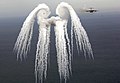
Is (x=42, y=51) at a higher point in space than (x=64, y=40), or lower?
lower

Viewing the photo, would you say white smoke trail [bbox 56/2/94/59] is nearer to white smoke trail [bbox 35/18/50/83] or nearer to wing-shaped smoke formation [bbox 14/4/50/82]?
wing-shaped smoke formation [bbox 14/4/50/82]

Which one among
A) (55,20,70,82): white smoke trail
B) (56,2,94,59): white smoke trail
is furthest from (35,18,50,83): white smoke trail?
(56,2,94,59): white smoke trail

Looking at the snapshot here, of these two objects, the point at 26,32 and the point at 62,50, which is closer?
the point at 26,32

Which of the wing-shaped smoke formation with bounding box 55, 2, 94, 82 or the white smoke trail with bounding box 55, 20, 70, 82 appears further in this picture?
the white smoke trail with bounding box 55, 20, 70, 82

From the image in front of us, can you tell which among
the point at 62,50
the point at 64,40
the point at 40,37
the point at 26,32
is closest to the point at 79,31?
the point at 64,40

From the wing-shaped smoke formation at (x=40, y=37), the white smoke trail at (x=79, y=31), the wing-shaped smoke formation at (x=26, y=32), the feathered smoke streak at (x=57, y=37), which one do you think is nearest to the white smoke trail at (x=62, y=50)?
the feathered smoke streak at (x=57, y=37)

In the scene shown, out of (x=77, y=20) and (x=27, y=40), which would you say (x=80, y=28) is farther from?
(x=27, y=40)

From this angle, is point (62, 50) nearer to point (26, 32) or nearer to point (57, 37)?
point (57, 37)

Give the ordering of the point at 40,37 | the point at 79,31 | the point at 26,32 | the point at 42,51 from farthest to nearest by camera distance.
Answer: the point at 42,51 → the point at 40,37 → the point at 26,32 → the point at 79,31
